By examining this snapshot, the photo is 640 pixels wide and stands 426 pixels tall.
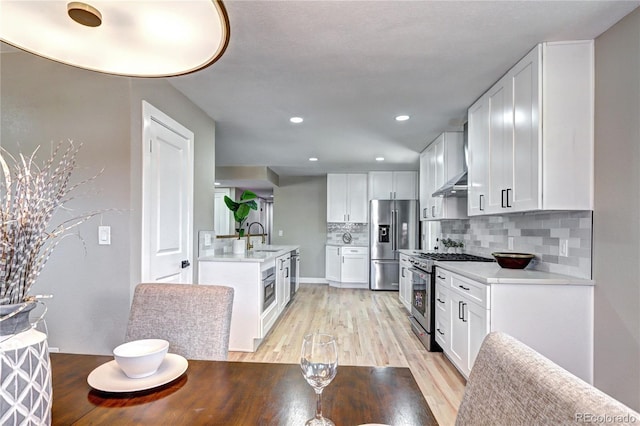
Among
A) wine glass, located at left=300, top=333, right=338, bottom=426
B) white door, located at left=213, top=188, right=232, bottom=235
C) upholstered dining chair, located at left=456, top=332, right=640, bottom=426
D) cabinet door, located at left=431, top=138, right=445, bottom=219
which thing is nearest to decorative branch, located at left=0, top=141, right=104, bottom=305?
wine glass, located at left=300, top=333, right=338, bottom=426

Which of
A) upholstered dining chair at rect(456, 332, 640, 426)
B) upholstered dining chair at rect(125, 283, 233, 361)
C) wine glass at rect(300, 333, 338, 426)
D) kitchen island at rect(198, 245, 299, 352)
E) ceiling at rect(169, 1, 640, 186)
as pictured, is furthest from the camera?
kitchen island at rect(198, 245, 299, 352)

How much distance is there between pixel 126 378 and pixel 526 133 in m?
2.55

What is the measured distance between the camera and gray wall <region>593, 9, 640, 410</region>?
170cm

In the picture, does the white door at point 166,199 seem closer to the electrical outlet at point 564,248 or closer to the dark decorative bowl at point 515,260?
the dark decorative bowl at point 515,260

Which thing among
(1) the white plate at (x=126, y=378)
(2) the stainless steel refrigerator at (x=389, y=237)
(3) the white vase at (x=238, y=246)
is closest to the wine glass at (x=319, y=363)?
(1) the white plate at (x=126, y=378)

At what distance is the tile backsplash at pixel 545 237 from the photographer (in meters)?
2.08

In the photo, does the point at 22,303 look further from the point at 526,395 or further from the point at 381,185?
the point at 381,185

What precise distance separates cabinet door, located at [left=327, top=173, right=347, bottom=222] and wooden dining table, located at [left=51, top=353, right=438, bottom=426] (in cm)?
554

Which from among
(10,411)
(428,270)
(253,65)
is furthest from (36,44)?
(428,270)

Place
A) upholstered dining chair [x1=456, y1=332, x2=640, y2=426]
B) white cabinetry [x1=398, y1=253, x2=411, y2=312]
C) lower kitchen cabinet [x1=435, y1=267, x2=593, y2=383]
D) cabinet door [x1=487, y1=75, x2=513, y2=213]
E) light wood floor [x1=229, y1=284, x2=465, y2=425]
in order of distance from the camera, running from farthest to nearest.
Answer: white cabinetry [x1=398, y1=253, x2=411, y2=312], light wood floor [x1=229, y1=284, x2=465, y2=425], cabinet door [x1=487, y1=75, x2=513, y2=213], lower kitchen cabinet [x1=435, y1=267, x2=593, y2=383], upholstered dining chair [x1=456, y1=332, x2=640, y2=426]

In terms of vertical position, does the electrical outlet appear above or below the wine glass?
above

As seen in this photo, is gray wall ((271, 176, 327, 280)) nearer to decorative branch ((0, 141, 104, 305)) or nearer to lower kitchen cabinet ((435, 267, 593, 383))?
lower kitchen cabinet ((435, 267, 593, 383))

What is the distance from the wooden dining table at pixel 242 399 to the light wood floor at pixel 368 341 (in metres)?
1.46

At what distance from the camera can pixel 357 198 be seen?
21.6 feet
